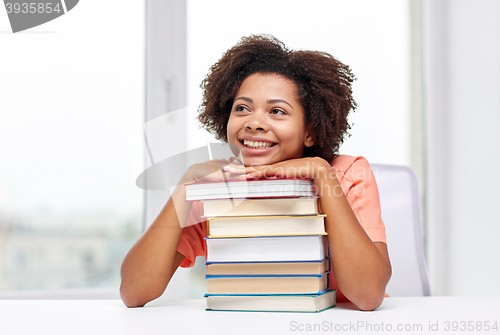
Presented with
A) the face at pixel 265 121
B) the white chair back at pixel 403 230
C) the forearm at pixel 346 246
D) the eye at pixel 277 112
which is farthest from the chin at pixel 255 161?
the white chair back at pixel 403 230

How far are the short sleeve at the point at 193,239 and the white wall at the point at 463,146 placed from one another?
1544 millimetres

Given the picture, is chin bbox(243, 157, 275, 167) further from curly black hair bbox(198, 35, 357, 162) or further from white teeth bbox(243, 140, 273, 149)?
curly black hair bbox(198, 35, 357, 162)

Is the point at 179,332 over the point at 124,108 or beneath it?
beneath

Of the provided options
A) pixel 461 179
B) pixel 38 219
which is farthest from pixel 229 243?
pixel 461 179

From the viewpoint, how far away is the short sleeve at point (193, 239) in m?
1.03

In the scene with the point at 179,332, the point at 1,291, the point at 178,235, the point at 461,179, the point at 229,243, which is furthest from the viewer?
the point at 461,179

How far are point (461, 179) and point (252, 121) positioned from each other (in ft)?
5.15

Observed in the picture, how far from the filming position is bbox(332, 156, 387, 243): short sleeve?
3.07 ft

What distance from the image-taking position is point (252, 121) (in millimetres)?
978

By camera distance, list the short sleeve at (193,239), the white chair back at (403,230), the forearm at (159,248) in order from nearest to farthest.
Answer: the forearm at (159,248) < the short sleeve at (193,239) < the white chair back at (403,230)

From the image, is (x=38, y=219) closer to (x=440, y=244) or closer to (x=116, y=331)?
(x=116, y=331)

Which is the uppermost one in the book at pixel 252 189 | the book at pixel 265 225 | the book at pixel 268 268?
the book at pixel 252 189

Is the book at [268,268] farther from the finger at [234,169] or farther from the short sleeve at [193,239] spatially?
the short sleeve at [193,239]

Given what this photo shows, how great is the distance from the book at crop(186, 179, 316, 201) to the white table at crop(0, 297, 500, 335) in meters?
0.19
